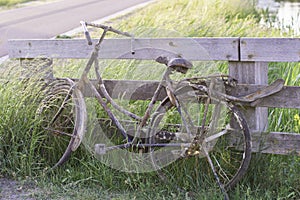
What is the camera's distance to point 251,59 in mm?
4172

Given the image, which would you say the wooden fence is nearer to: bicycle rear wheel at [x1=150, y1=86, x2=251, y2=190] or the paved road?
bicycle rear wheel at [x1=150, y1=86, x2=251, y2=190]

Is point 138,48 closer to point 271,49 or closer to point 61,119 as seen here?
point 61,119

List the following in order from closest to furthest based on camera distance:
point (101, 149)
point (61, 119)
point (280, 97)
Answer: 1. point (280, 97)
2. point (101, 149)
3. point (61, 119)

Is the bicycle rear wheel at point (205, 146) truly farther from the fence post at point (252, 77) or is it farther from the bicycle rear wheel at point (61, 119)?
the bicycle rear wheel at point (61, 119)

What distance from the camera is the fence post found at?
4.23m

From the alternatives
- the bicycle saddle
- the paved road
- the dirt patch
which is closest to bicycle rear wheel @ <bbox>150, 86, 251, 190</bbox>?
the bicycle saddle

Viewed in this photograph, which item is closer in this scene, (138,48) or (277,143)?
(277,143)

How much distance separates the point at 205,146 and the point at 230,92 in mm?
493

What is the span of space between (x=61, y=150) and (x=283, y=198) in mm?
1905

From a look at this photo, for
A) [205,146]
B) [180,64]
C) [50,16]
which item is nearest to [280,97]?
[205,146]

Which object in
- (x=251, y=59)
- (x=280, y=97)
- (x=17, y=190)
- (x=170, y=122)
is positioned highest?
(x=251, y=59)

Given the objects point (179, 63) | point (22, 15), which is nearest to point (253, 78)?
point (179, 63)

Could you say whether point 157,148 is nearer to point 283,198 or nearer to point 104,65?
point 283,198

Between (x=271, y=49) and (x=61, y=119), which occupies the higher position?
(x=271, y=49)
